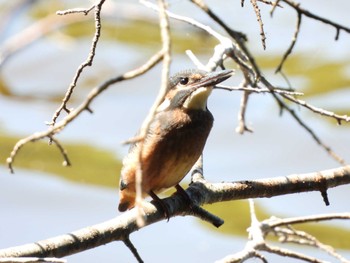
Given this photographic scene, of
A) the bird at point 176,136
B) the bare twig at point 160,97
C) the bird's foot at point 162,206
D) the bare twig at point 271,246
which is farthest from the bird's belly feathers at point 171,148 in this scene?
the bare twig at point 160,97

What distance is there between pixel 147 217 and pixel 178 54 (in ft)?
20.9

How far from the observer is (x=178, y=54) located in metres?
9.38

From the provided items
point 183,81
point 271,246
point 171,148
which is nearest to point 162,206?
point 171,148

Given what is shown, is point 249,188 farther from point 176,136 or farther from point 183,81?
point 183,81

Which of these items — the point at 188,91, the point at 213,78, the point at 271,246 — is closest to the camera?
the point at 271,246

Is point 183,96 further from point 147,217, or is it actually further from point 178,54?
point 178,54

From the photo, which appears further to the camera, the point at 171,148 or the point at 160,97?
the point at 171,148

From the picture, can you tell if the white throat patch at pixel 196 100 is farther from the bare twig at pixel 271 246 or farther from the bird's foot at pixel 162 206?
the bare twig at pixel 271 246

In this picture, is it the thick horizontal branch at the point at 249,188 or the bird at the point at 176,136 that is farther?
the bird at the point at 176,136

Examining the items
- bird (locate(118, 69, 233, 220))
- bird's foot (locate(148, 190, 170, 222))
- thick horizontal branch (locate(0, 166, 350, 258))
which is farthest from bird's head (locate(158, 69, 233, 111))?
bird's foot (locate(148, 190, 170, 222))

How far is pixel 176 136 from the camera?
3.40 metres

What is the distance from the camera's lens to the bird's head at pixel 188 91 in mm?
3443

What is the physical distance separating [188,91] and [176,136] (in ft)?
0.63

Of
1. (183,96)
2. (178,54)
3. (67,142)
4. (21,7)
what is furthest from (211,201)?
(178,54)
